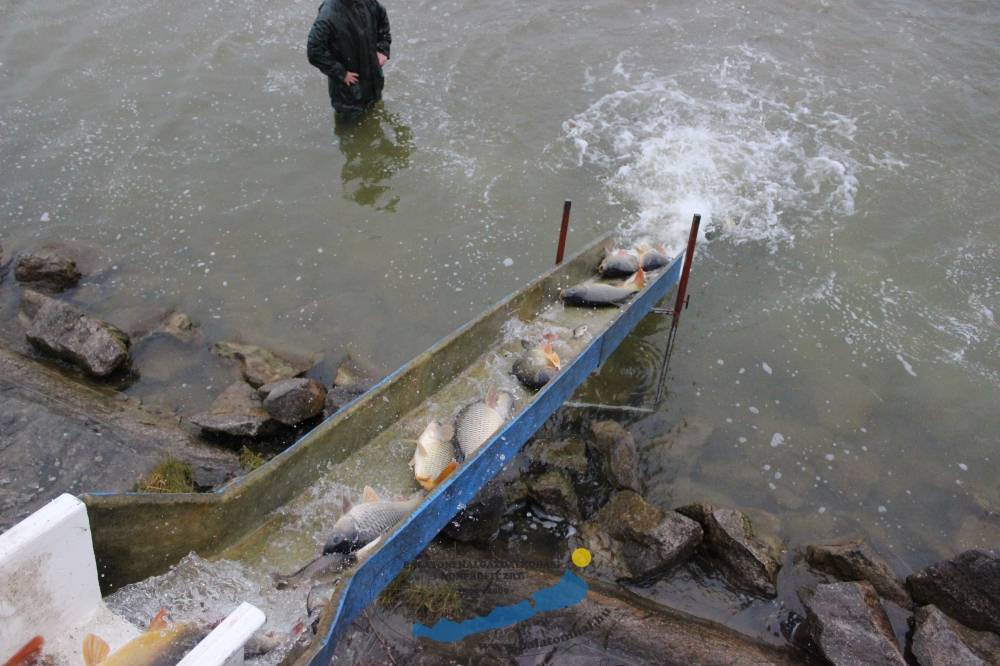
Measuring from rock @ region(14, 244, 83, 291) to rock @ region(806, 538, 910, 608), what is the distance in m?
8.58

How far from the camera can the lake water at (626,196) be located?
765 cm

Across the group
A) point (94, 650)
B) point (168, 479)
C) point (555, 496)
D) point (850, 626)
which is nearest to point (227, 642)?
point (94, 650)

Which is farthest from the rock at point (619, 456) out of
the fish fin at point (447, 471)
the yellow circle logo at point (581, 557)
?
the fish fin at point (447, 471)

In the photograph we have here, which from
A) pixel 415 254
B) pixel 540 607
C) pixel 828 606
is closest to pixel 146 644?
pixel 540 607

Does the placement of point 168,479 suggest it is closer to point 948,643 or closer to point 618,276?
point 618,276

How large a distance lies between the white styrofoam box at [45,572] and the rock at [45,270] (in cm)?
558

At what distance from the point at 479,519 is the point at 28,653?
3159 mm

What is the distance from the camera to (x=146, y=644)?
4.09 m

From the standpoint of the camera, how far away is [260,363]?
7918 mm

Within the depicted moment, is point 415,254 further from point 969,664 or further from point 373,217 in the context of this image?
point 969,664

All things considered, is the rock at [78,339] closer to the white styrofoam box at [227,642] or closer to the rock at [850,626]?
the white styrofoam box at [227,642]

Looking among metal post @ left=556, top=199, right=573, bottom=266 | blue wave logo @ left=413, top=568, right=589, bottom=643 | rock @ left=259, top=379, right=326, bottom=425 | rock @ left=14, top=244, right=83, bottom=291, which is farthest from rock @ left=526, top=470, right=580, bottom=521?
rock @ left=14, top=244, right=83, bottom=291

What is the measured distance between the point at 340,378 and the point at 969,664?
5823mm

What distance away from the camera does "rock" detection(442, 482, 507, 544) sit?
614 cm
